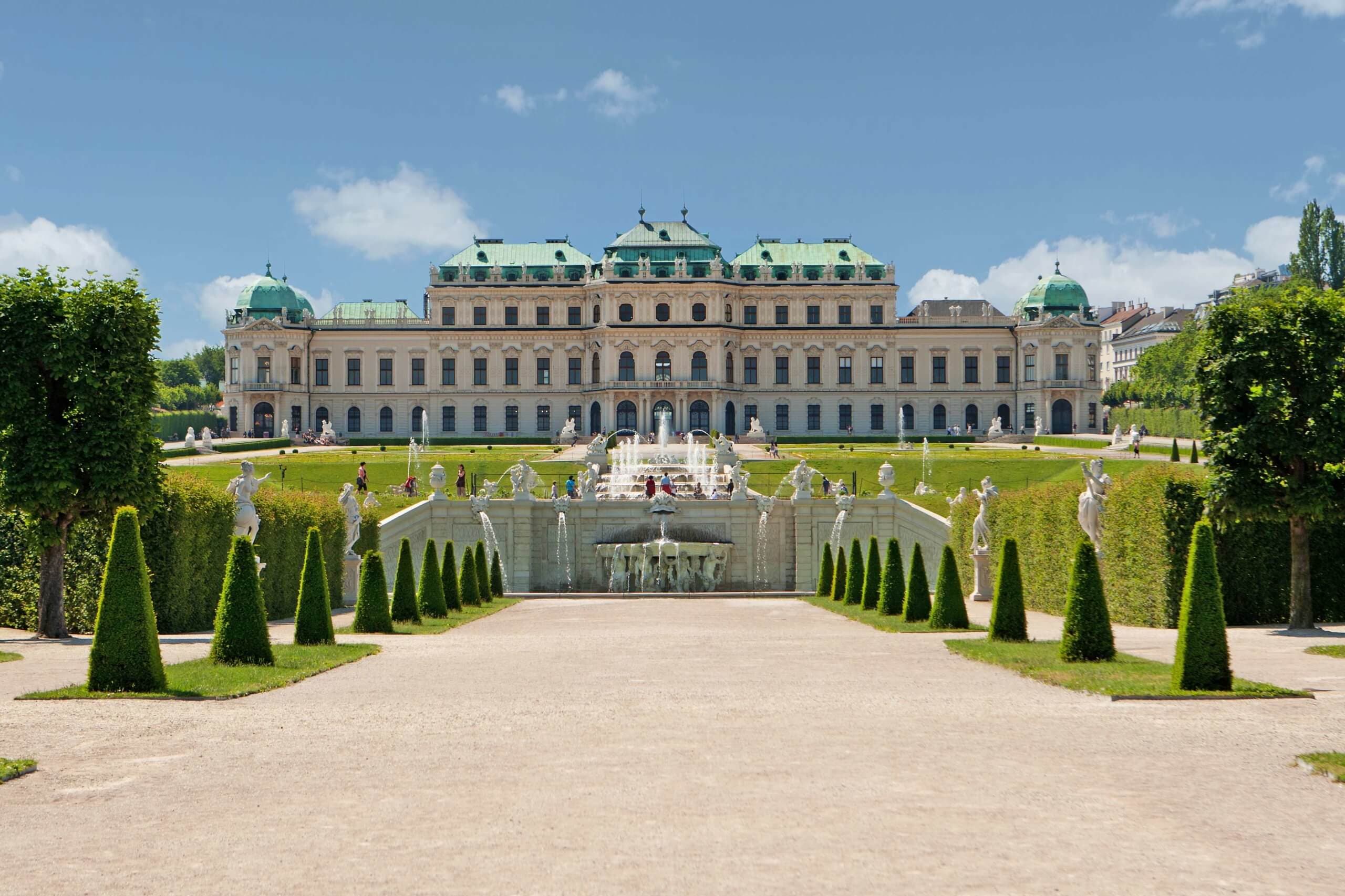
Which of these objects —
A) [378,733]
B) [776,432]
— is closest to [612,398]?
[776,432]

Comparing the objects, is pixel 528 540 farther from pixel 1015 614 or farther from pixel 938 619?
pixel 1015 614

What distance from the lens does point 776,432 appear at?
93250mm

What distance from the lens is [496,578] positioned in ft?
105

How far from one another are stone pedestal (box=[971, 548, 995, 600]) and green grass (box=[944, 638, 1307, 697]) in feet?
35.3

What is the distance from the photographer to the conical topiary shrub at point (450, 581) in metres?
25.2

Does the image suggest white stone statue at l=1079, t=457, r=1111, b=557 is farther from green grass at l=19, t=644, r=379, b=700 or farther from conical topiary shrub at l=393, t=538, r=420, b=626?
green grass at l=19, t=644, r=379, b=700

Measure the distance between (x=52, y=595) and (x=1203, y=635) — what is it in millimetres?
15597

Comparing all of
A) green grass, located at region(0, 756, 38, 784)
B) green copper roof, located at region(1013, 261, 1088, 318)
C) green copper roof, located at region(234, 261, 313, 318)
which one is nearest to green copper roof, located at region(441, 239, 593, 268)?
green copper roof, located at region(234, 261, 313, 318)

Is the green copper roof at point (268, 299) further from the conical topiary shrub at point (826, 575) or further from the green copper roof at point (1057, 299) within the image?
the conical topiary shrub at point (826, 575)

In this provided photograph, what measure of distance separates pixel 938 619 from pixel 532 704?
953 cm

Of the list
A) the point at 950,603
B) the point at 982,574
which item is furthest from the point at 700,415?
the point at 950,603

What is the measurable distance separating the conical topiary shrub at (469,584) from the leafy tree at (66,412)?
768 cm

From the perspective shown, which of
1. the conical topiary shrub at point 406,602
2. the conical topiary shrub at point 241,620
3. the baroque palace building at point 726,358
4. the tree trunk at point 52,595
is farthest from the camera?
the baroque palace building at point 726,358

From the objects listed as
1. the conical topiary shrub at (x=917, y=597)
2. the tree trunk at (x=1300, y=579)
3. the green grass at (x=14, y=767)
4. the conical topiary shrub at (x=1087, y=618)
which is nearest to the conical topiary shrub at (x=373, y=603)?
the conical topiary shrub at (x=917, y=597)
